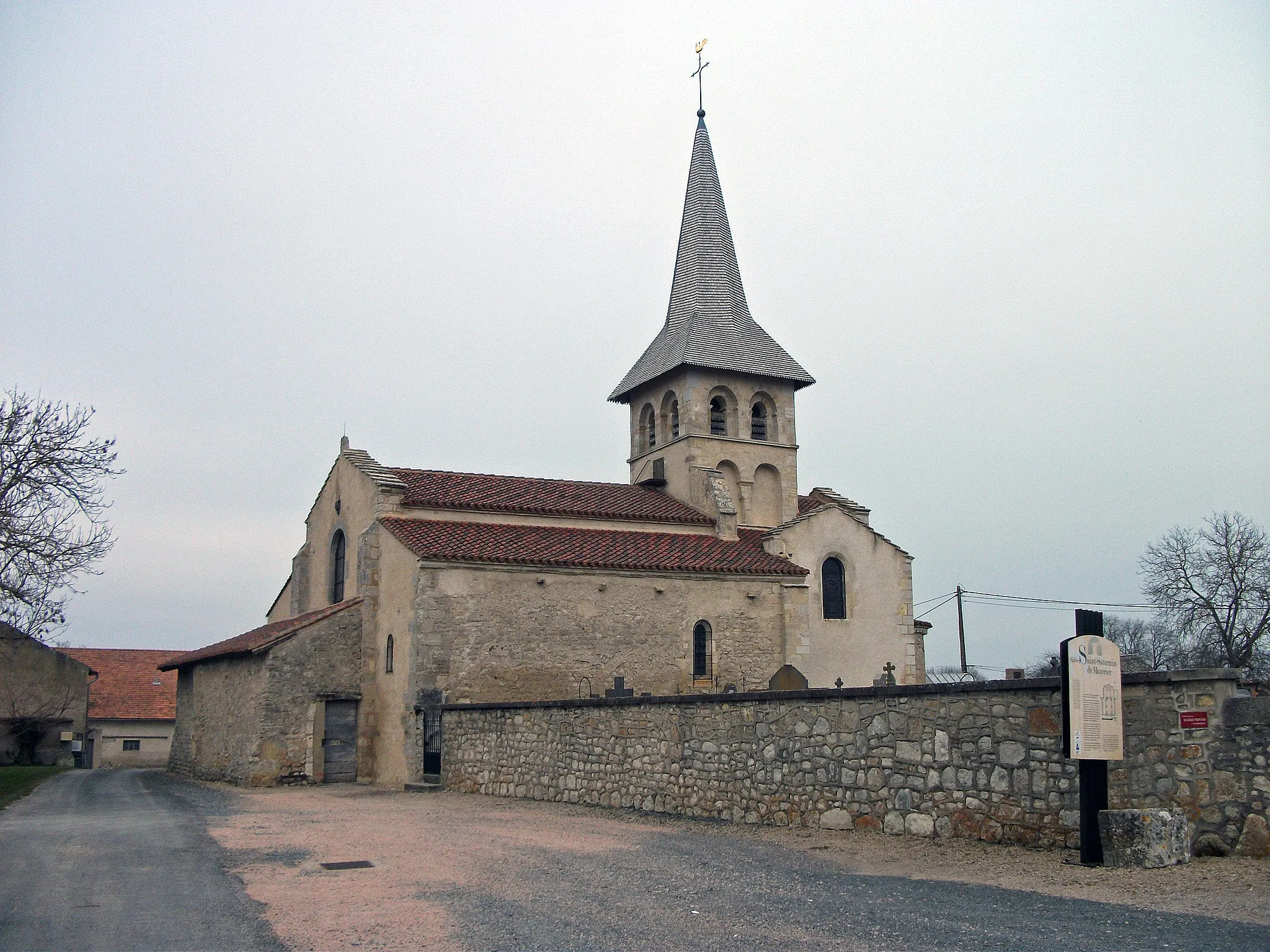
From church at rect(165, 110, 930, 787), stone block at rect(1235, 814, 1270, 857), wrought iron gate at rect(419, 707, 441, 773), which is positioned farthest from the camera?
church at rect(165, 110, 930, 787)

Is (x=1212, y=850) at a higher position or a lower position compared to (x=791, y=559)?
lower

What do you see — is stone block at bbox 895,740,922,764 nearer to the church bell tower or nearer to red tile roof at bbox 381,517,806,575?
red tile roof at bbox 381,517,806,575

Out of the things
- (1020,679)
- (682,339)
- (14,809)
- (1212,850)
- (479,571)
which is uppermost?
(682,339)

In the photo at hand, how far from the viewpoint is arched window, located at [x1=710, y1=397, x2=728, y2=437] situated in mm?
32906

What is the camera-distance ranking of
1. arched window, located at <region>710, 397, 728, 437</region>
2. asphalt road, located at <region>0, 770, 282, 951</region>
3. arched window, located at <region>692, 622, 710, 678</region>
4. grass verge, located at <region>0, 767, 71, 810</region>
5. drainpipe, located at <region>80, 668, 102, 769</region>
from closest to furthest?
asphalt road, located at <region>0, 770, 282, 951</region>
grass verge, located at <region>0, 767, 71, 810</region>
arched window, located at <region>692, 622, 710, 678</region>
arched window, located at <region>710, 397, 728, 437</region>
drainpipe, located at <region>80, 668, 102, 769</region>

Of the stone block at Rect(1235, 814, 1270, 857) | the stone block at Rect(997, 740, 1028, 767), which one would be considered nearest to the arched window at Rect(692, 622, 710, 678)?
the stone block at Rect(997, 740, 1028, 767)

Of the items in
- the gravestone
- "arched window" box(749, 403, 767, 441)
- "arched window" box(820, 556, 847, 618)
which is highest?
"arched window" box(749, 403, 767, 441)

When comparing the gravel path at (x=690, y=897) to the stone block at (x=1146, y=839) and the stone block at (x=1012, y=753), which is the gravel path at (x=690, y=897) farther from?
the stone block at (x=1012, y=753)

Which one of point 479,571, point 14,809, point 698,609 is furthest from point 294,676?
point 698,609

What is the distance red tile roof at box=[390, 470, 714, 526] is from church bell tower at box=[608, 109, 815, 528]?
4.39ft

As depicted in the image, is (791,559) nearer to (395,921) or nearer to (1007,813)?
(1007,813)

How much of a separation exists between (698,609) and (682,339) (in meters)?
9.76

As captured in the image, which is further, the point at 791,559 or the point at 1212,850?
the point at 791,559

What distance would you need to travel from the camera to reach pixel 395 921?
327 inches
